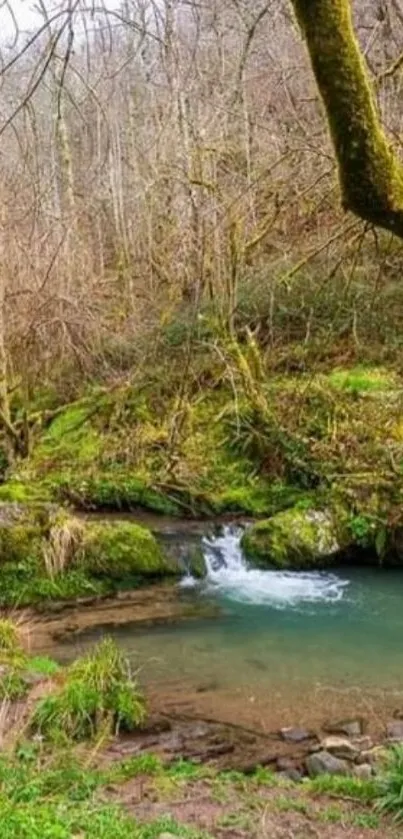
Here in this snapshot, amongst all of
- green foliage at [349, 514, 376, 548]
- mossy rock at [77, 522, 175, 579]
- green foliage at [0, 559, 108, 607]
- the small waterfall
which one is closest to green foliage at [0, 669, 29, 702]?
green foliage at [0, 559, 108, 607]

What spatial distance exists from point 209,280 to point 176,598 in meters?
5.33

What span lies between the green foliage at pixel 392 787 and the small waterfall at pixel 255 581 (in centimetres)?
438

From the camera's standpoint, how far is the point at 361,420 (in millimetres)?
11852

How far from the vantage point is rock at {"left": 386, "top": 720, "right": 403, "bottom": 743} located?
5.75 meters

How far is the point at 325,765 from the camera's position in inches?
207

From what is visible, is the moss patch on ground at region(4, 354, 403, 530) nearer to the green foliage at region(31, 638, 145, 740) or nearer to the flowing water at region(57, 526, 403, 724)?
the flowing water at region(57, 526, 403, 724)

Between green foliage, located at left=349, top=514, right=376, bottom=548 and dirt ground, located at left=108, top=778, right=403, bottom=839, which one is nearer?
dirt ground, located at left=108, top=778, right=403, bottom=839

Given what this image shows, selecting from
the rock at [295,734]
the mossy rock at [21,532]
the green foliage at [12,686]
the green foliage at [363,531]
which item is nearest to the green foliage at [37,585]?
the mossy rock at [21,532]

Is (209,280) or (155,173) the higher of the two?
(155,173)

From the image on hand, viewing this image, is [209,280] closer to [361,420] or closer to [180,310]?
[180,310]

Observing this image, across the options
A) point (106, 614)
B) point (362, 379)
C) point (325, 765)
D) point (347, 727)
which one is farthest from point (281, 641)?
point (362, 379)

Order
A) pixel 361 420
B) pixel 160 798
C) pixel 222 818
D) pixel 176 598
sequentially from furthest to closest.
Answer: pixel 361 420
pixel 176 598
pixel 160 798
pixel 222 818

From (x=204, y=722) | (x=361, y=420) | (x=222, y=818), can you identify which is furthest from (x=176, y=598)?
(x=222, y=818)

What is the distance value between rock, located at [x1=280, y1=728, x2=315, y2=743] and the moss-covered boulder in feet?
13.4
